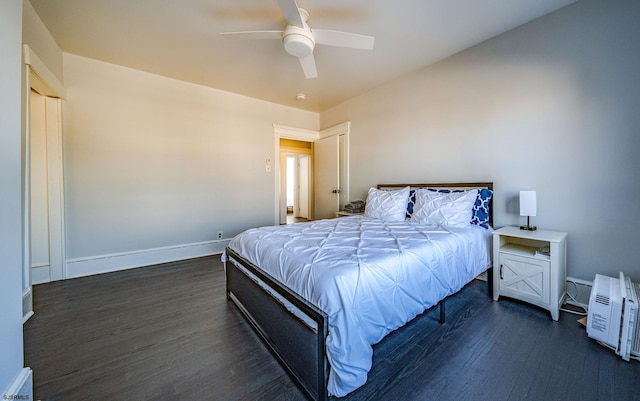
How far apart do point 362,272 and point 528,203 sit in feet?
6.75

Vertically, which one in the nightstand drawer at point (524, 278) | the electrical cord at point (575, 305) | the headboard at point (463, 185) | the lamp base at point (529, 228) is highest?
the headboard at point (463, 185)

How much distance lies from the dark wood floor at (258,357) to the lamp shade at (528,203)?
895 millimetres

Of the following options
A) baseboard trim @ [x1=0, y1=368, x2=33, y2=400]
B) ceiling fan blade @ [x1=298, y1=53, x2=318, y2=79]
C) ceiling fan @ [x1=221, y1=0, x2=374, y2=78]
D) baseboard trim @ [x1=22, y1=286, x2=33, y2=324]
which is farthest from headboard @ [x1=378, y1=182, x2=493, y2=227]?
baseboard trim @ [x1=22, y1=286, x2=33, y2=324]

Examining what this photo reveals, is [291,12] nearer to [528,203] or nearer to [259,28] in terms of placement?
[259,28]

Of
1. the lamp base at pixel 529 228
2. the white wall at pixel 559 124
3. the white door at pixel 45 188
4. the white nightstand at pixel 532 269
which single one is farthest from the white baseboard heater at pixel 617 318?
the white door at pixel 45 188

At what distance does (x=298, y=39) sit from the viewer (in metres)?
2.07

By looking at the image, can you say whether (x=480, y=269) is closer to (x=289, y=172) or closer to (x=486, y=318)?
(x=486, y=318)

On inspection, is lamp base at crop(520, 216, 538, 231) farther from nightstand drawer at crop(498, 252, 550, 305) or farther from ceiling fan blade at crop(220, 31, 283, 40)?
ceiling fan blade at crop(220, 31, 283, 40)

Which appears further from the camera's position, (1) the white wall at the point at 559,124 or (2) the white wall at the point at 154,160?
(2) the white wall at the point at 154,160

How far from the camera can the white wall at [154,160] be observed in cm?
301

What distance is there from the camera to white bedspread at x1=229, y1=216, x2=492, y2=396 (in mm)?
1132

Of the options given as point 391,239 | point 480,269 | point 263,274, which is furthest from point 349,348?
point 480,269

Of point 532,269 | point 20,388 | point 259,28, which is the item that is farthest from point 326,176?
point 20,388

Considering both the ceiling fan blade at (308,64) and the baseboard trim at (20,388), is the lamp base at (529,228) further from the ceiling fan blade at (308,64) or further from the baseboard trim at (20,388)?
the baseboard trim at (20,388)
